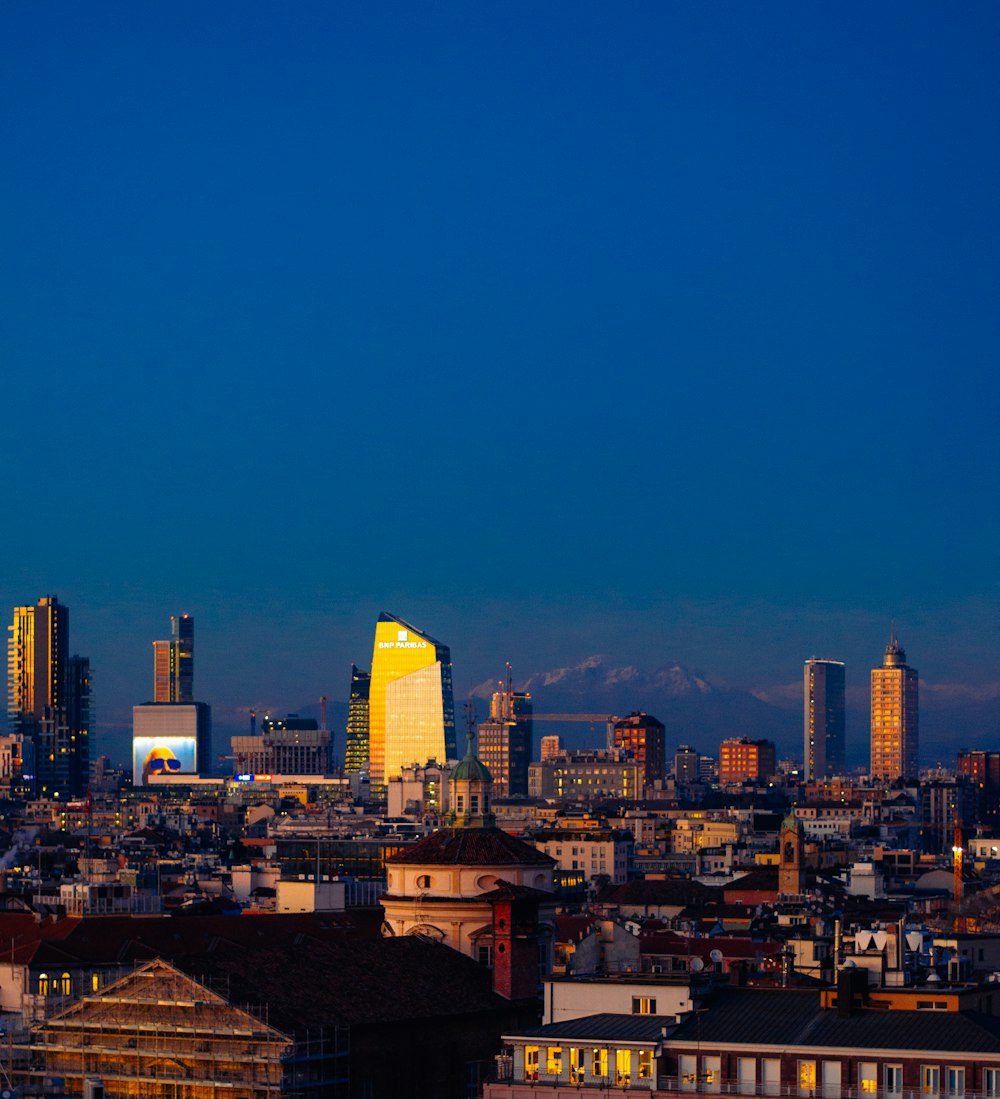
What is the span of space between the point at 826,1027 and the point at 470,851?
77.1 ft

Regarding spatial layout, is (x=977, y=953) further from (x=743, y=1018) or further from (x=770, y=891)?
(x=770, y=891)

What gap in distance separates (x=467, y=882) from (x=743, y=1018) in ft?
68.7

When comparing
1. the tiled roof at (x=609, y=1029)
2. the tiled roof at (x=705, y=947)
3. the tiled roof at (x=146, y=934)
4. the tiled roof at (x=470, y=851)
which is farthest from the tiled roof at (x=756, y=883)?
the tiled roof at (x=609, y=1029)

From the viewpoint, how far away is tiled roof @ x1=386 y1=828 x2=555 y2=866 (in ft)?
265

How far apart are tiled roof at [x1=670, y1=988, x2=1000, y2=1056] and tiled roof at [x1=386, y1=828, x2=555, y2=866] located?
64.0ft

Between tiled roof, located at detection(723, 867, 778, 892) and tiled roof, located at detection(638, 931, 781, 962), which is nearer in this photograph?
tiled roof, located at detection(638, 931, 781, 962)

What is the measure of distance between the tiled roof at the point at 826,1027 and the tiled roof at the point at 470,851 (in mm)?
19502

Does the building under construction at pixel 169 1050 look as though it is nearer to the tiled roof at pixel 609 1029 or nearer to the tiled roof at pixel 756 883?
the tiled roof at pixel 609 1029

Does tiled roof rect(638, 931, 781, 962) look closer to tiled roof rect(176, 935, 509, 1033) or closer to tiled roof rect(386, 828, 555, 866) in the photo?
tiled roof rect(386, 828, 555, 866)

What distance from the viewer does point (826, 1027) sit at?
192 ft

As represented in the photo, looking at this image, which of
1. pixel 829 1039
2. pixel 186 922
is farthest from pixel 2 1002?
pixel 829 1039

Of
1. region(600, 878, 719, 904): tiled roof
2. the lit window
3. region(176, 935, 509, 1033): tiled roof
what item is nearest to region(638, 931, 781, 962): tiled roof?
region(176, 935, 509, 1033): tiled roof

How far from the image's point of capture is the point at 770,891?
17788 cm

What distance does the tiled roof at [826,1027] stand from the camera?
5703 centimetres
